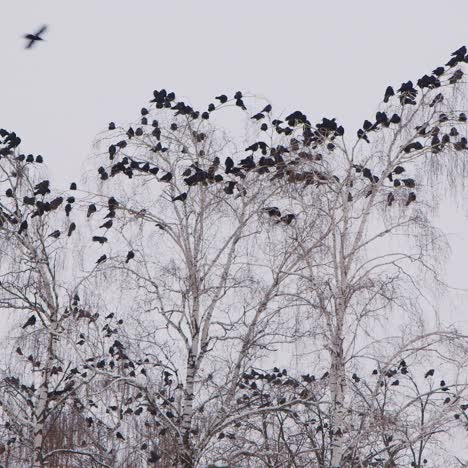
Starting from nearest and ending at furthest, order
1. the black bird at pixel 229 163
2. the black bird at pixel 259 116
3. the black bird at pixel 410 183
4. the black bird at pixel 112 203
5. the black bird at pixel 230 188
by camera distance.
→ the black bird at pixel 410 183
the black bird at pixel 112 203
the black bird at pixel 230 188
the black bird at pixel 229 163
the black bird at pixel 259 116

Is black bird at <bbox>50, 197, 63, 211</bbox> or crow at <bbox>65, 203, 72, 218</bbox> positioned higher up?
black bird at <bbox>50, 197, 63, 211</bbox>

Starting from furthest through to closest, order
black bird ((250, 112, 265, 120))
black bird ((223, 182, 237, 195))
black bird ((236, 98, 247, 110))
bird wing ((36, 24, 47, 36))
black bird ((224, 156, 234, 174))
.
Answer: black bird ((236, 98, 247, 110))
black bird ((250, 112, 265, 120))
black bird ((224, 156, 234, 174))
black bird ((223, 182, 237, 195))
bird wing ((36, 24, 47, 36))

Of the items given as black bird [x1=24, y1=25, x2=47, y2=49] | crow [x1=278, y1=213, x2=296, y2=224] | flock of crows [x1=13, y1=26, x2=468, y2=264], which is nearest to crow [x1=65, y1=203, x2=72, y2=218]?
flock of crows [x1=13, y1=26, x2=468, y2=264]

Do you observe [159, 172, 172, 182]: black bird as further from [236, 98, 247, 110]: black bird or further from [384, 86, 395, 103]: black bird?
[384, 86, 395, 103]: black bird

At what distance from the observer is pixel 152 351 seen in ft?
34.2

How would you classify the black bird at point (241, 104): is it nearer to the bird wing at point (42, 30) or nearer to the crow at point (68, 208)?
the crow at point (68, 208)

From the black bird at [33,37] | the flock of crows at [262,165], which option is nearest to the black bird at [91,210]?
the flock of crows at [262,165]

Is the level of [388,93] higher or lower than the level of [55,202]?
higher

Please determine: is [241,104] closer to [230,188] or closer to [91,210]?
[230,188]

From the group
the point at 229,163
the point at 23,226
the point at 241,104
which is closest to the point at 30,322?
the point at 23,226

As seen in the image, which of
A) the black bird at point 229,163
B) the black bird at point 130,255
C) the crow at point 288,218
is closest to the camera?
the crow at point 288,218

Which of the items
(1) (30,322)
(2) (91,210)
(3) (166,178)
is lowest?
(1) (30,322)

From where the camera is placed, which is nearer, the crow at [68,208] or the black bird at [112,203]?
the black bird at [112,203]

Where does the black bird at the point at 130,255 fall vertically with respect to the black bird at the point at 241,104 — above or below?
below
